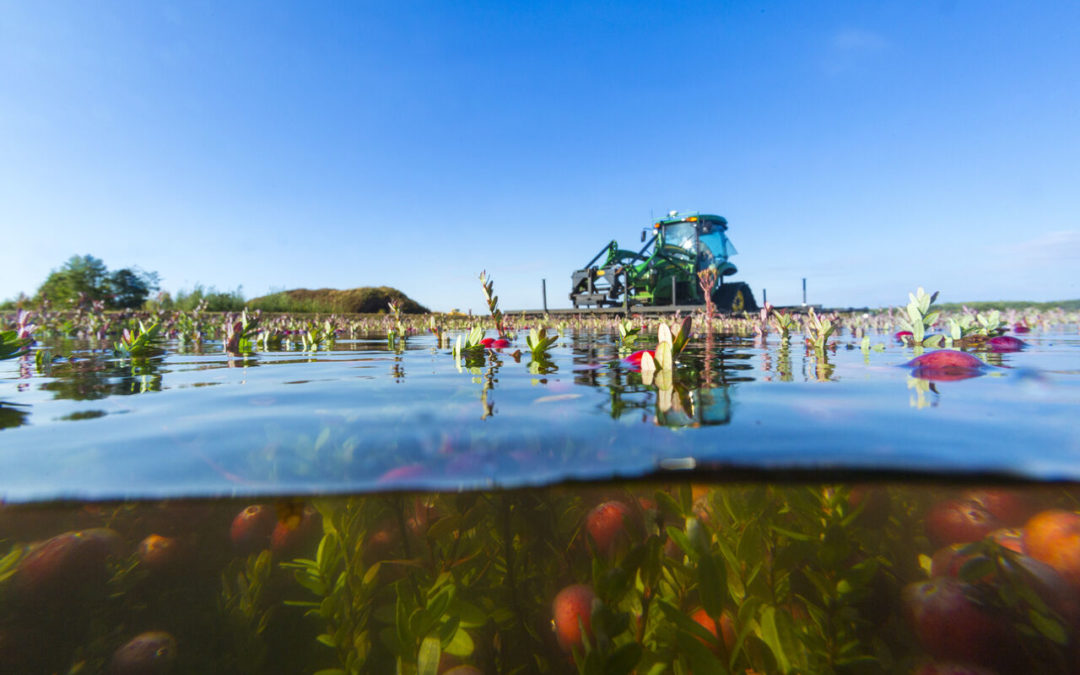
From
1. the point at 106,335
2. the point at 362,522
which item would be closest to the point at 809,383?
the point at 362,522

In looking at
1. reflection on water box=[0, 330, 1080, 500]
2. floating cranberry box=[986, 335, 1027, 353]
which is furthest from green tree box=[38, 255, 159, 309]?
floating cranberry box=[986, 335, 1027, 353]

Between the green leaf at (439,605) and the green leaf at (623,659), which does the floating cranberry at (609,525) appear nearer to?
the green leaf at (623,659)

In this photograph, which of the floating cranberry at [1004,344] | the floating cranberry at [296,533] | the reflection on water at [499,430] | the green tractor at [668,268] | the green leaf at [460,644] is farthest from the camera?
the green tractor at [668,268]

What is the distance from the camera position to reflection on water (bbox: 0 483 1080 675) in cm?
116

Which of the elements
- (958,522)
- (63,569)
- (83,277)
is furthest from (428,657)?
(83,277)

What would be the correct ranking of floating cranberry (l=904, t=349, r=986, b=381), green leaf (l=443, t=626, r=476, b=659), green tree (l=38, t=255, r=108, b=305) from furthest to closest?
green tree (l=38, t=255, r=108, b=305)
floating cranberry (l=904, t=349, r=986, b=381)
green leaf (l=443, t=626, r=476, b=659)

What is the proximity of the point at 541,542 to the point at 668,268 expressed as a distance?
23052 mm

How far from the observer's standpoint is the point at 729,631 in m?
1.29

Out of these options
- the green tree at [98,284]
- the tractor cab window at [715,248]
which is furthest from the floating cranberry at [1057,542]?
the tractor cab window at [715,248]

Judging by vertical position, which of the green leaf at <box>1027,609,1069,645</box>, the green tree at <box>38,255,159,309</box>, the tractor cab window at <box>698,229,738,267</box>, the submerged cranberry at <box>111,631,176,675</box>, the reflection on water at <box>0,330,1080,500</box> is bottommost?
the submerged cranberry at <box>111,631,176,675</box>

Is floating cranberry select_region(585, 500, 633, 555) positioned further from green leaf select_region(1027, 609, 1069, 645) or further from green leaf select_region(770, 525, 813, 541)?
green leaf select_region(1027, 609, 1069, 645)

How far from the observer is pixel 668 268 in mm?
23047

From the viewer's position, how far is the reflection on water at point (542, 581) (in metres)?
1.16

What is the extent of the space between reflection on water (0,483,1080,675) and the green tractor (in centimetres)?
2056
